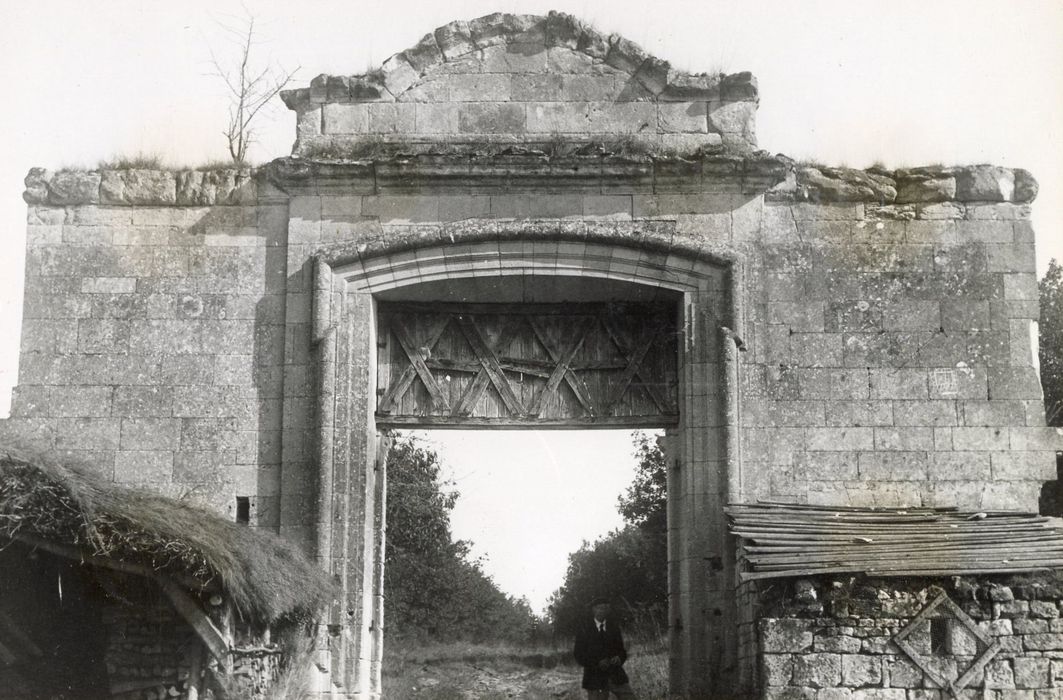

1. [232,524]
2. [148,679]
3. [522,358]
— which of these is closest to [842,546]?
[522,358]

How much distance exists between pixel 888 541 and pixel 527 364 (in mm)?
3646

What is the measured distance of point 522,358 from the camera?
1071 cm

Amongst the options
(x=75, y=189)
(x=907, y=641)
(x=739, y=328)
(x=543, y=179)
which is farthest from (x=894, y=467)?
(x=75, y=189)

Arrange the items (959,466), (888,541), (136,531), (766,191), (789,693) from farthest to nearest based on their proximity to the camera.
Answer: (766,191) < (959,466) < (888,541) < (789,693) < (136,531)

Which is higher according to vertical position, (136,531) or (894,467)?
(894,467)

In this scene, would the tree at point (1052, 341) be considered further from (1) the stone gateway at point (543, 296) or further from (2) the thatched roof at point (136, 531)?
(2) the thatched roof at point (136, 531)

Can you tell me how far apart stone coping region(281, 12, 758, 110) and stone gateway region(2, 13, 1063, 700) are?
0.02 m

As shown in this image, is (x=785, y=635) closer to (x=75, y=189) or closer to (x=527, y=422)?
(x=527, y=422)

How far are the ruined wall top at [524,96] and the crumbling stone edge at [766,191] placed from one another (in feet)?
1.06

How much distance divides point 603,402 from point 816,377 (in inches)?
74.5

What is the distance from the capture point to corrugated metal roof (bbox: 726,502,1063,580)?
781 centimetres

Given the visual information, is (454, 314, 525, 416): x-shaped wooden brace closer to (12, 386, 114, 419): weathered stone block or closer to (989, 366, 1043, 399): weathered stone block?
(12, 386, 114, 419): weathered stone block

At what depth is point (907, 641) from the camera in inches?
301

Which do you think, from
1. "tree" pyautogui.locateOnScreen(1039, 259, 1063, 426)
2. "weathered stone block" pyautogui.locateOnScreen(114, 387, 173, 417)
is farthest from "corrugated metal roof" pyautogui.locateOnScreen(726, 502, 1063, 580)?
"tree" pyautogui.locateOnScreen(1039, 259, 1063, 426)
